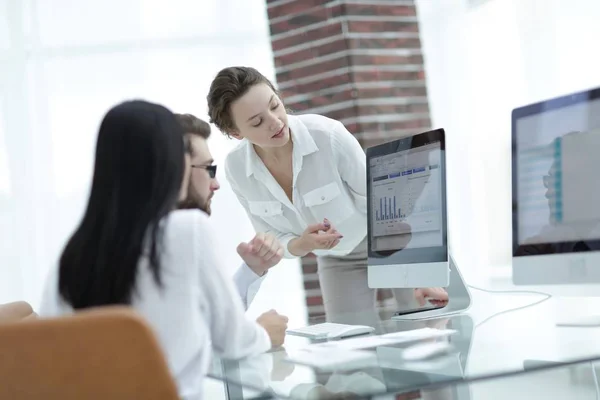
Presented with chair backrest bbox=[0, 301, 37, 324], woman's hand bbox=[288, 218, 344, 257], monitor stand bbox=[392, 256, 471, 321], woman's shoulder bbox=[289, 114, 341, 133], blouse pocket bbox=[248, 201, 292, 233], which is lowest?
monitor stand bbox=[392, 256, 471, 321]

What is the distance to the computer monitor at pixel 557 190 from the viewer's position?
A: 6.72ft

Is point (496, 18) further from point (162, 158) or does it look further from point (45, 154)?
point (162, 158)

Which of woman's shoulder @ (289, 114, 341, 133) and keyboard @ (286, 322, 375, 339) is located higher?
woman's shoulder @ (289, 114, 341, 133)

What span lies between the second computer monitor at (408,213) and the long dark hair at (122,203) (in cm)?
104

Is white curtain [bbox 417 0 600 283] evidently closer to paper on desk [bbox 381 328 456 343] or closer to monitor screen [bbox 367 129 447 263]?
monitor screen [bbox 367 129 447 263]

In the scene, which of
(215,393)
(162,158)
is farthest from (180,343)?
(215,393)

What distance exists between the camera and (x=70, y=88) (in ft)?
15.7

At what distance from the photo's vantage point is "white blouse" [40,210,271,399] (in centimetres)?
145

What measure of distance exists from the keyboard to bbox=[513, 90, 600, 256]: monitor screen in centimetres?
50

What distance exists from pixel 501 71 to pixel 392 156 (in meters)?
2.00

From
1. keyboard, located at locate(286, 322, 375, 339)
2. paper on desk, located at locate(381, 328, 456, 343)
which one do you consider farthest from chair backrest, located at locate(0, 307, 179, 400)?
keyboard, located at locate(286, 322, 375, 339)

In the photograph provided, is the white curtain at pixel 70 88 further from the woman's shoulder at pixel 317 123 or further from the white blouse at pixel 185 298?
the white blouse at pixel 185 298

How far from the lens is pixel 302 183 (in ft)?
9.69

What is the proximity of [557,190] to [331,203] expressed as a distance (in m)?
0.97
